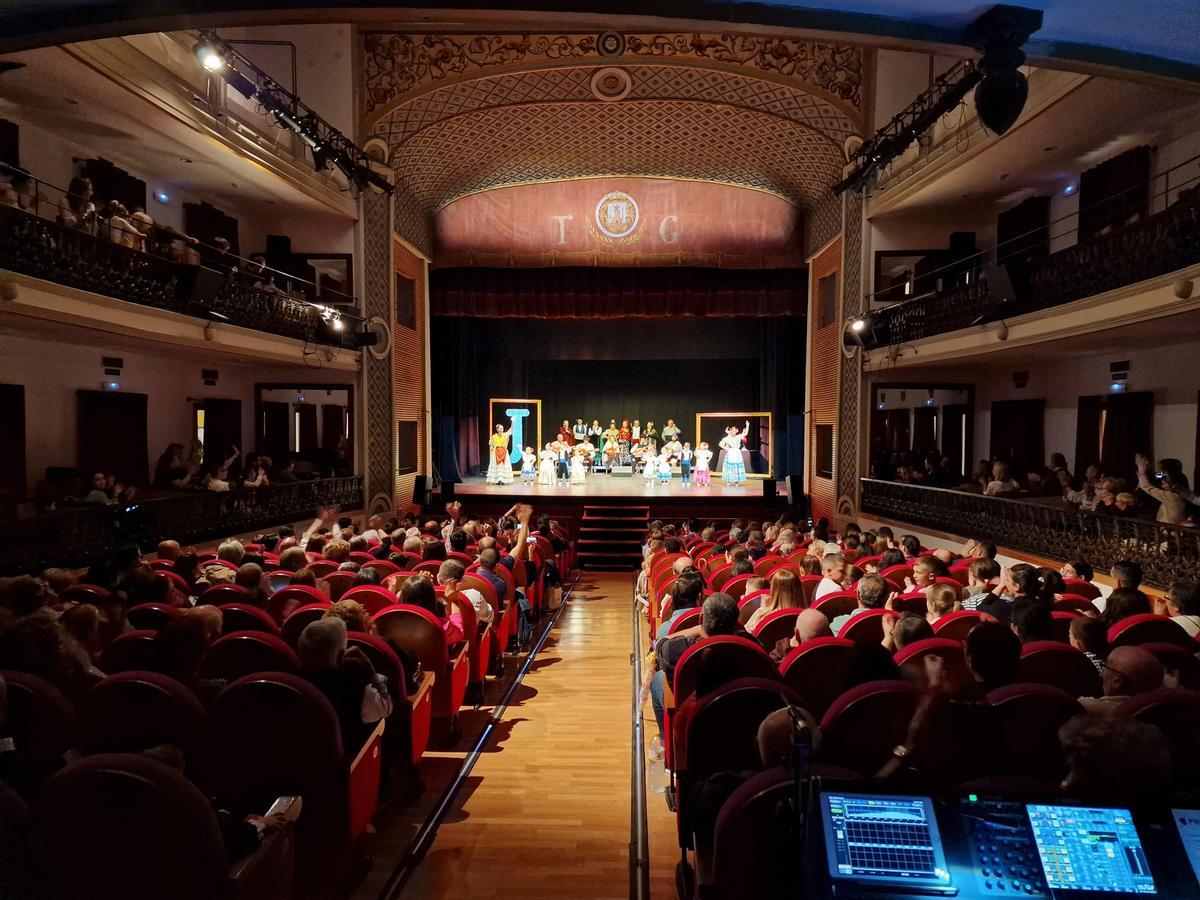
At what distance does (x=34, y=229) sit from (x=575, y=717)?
6.49 meters

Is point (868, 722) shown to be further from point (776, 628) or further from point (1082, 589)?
point (1082, 589)

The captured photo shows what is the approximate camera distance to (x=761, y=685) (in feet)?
9.21

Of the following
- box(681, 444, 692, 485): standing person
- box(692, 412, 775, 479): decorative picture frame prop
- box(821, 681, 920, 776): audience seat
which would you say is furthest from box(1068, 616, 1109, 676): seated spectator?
box(692, 412, 775, 479): decorative picture frame prop

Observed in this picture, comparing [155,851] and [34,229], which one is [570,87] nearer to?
[34,229]

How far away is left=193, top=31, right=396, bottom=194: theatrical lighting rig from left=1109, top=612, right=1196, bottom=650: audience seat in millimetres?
8801

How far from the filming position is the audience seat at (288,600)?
4637 mm

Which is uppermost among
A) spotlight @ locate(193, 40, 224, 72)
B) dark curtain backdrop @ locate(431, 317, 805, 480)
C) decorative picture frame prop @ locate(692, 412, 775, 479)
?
spotlight @ locate(193, 40, 224, 72)

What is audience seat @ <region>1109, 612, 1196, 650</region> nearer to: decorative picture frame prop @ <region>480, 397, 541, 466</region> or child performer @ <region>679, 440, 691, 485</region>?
child performer @ <region>679, 440, 691, 485</region>

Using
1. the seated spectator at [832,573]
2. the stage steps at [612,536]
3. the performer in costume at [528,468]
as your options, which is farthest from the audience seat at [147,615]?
the performer in costume at [528,468]

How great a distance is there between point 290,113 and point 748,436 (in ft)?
45.0

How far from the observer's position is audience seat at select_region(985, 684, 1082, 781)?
8.46 ft

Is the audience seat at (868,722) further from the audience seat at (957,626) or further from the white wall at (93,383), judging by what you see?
the white wall at (93,383)

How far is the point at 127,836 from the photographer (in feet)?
6.37

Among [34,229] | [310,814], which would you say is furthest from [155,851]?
[34,229]
